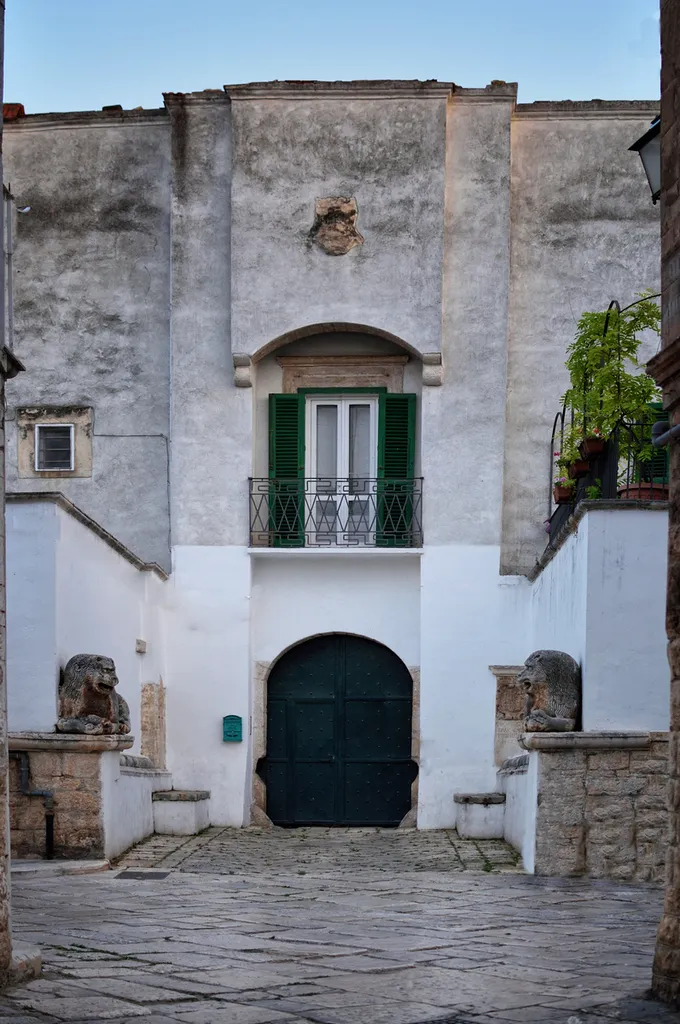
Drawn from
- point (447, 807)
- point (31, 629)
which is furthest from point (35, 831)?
point (447, 807)

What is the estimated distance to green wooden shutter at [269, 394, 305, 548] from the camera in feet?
55.4

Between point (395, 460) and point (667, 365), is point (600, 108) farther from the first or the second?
point (667, 365)

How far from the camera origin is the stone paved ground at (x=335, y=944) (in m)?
5.95

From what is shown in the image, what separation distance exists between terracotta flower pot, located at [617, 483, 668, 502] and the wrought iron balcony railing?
18.4 feet

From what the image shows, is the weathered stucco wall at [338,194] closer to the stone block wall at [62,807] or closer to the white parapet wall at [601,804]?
the stone block wall at [62,807]

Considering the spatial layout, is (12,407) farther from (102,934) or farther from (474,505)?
(102,934)

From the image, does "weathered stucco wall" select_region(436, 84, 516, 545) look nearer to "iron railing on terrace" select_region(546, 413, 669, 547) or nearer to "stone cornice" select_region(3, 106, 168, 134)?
"stone cornice" select_region(3, 106, 168, 134)

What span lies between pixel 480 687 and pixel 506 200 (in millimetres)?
5389

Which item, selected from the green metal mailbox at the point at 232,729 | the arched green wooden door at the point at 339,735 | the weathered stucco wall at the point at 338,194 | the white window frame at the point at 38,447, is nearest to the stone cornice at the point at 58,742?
the green metal mailbox at the point at 232,729

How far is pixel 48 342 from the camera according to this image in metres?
17.2

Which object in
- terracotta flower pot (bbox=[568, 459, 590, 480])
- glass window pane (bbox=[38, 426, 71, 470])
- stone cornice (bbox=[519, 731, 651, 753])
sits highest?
glass window pane (bbox=[38, 426, 71, 470])

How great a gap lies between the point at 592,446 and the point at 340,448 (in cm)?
590

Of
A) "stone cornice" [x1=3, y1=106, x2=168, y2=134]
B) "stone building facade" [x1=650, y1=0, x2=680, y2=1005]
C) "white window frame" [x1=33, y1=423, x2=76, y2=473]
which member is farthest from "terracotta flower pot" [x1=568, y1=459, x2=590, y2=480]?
"stone cornice" [x1=3, y1=106, x2=168, y2=134]

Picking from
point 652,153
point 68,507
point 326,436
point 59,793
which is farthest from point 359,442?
point 652,153
